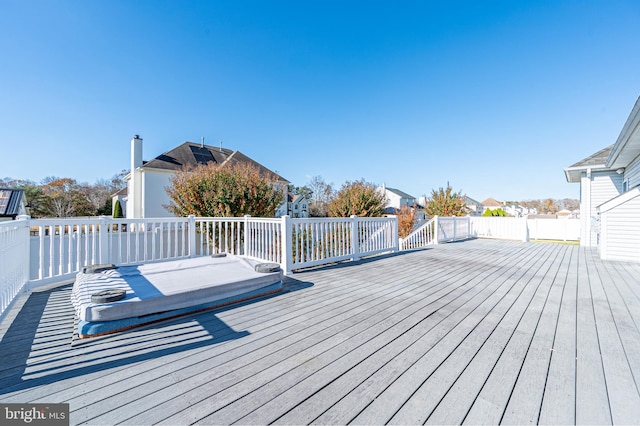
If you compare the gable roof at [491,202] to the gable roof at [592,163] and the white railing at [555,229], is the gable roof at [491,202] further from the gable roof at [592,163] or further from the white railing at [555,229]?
the gable roof at [592,163]

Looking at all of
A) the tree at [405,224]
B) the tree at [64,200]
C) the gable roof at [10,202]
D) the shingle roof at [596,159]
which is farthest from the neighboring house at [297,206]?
the shingle roof at [596,159]

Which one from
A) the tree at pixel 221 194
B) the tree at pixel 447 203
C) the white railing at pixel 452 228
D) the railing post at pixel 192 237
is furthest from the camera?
the tree at pixel 447 203

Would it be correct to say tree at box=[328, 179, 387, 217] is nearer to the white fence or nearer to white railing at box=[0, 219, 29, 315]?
the white fence

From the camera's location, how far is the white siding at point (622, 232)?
208 inches

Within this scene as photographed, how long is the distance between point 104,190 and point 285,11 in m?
30.4

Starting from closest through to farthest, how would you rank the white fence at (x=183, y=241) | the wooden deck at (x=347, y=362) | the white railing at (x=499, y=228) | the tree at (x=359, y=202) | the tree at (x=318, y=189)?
the wooden deck at (x=347, y=362), the white fence at (x=183, y=241), the white railing at (x=499, y=228), the tree at (x=359, y=202), the tree at (x=318, y=189)

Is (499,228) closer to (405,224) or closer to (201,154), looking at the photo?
(405,224)

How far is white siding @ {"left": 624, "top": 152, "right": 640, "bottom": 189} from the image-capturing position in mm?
6363

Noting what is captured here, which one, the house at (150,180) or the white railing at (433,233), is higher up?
the house at (150,180)

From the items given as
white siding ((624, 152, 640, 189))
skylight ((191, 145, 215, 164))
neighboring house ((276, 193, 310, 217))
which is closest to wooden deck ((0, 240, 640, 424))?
white siding ((624, 152, 640, 189))

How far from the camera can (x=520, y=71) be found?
940 cm

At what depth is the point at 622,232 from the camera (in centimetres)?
548

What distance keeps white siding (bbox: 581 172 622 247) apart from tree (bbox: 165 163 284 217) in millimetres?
11063

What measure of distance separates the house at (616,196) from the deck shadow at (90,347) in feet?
22.3
